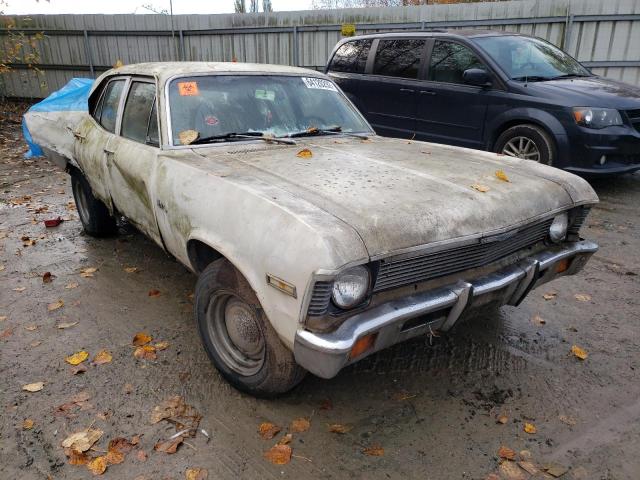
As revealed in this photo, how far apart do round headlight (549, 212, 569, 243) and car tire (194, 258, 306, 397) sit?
1.76m

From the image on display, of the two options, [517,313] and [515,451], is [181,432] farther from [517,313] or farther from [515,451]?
[517,313]

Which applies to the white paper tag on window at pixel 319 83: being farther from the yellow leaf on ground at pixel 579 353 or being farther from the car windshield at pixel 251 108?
the yellow leaf on ground at pixel 579 353

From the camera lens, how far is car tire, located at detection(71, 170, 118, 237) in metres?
4.98

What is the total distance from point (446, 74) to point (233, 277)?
5522 millimetres

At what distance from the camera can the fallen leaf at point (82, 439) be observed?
242 centimetres

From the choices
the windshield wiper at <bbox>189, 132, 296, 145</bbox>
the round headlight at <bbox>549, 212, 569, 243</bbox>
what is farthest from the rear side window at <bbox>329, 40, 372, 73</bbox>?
the round headlight at <bbox>549, 212, 569, 243</bbox>

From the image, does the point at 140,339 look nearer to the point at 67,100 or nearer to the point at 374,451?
the point at 374,451

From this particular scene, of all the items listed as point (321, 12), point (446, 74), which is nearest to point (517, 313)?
point (446, 74)

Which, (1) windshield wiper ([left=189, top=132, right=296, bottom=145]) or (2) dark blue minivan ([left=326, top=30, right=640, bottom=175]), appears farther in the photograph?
(2) dark blue minivan ([left=326, top=30, right=640, bottom=175])

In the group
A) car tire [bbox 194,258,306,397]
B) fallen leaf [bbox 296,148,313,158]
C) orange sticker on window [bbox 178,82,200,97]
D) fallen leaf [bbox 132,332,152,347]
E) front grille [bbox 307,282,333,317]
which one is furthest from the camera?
orange sticker on window [bbox 178,82,200,97]

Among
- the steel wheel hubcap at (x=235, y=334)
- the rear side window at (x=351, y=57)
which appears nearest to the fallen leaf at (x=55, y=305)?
the steel wheel hubcap at (x=235, y=334)

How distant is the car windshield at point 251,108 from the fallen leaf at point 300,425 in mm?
1913

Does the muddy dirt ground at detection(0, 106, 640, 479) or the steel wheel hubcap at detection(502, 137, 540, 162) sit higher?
the steel wheel hubcap at detection(502, 137, 540, 162)

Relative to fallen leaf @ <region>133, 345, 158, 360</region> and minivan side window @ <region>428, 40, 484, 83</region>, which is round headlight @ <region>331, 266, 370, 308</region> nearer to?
fallen leaf @ <region>133, 345, 158, 360</region>
